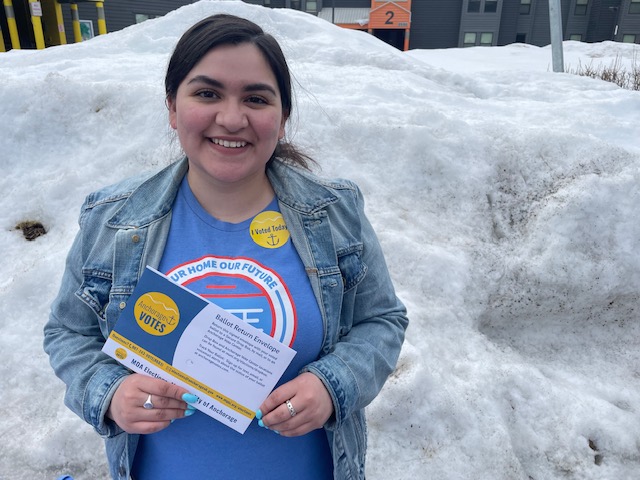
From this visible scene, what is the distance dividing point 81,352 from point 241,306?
579 mm

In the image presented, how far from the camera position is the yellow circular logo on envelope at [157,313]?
4.38ft

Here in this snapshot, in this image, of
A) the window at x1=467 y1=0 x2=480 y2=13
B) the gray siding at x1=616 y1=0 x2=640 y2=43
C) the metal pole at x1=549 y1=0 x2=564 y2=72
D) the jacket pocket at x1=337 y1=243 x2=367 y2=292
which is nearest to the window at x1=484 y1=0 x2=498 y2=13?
the window at x1=467 y1=0 x2=480 y2=13

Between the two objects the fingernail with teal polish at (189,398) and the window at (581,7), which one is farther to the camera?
the window at (581,7)

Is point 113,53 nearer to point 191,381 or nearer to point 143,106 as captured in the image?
point 143,106

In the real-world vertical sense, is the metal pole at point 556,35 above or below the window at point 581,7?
below

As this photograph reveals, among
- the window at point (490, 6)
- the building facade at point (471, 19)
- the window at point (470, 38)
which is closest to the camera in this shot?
the building facade at point (471, 19)

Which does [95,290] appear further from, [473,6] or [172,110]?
[473,6]

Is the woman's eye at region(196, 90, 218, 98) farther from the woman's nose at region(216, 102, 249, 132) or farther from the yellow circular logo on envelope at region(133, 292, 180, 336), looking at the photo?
the yellow circular logo on envelope at region(133, 292, 180, 336)

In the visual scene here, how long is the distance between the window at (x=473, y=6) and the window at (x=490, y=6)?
1.56ft

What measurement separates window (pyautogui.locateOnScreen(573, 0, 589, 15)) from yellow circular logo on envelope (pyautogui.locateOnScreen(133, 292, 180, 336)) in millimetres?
35384

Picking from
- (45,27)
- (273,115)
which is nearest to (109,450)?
(273,115)

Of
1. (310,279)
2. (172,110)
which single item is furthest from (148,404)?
(172,110)

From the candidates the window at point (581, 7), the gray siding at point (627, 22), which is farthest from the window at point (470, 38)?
the gray siding at point (627, 22)

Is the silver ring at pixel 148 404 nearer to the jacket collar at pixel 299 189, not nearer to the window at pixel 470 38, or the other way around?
the jacket collar at pixel 299 189
